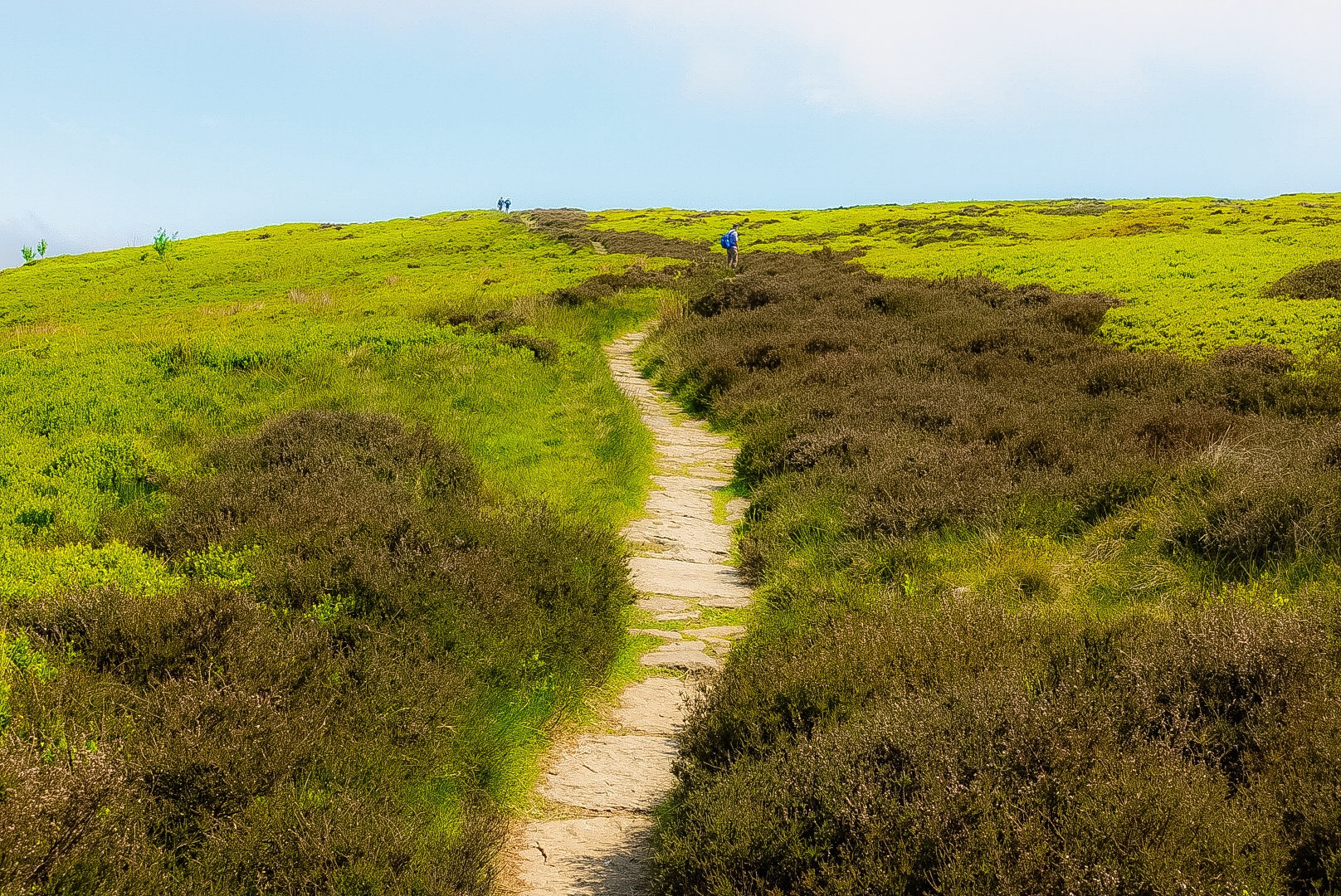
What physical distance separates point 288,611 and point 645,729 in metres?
2.24

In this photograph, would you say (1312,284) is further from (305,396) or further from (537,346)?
(305,396)

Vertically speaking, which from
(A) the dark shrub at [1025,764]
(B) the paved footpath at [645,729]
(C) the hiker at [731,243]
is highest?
(C) the hiker at [731,243]

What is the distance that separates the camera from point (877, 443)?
30.1 ft

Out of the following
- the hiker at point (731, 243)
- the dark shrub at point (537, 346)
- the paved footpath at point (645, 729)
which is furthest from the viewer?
the hiker at point (731, 243)

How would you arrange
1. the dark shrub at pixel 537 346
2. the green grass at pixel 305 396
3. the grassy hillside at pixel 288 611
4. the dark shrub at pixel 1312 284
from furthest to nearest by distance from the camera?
the dark shrub at pixel 537 346 → the dark shrub at pixel 1312 284 → the green grass at pixel 305 396 → the grassy hillside at pixel 288 611

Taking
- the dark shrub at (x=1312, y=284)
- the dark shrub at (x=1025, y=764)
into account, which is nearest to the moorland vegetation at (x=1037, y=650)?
the dark shrub at (x=1025, y=764)

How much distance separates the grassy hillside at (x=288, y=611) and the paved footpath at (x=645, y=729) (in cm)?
29

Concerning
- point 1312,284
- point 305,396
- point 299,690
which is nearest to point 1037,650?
point 299,690

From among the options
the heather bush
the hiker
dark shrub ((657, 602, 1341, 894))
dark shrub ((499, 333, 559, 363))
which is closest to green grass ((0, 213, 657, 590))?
dark shrub ((499, 333, 559, 363))

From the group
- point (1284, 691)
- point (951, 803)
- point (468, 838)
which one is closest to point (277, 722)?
point (468, 838)

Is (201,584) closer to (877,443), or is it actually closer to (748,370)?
(877,443)

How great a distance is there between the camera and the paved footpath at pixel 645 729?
12.6 ft

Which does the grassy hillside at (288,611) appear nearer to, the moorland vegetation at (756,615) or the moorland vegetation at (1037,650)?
the moorland vegetation at (756,615)

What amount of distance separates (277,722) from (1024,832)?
3020 mm
